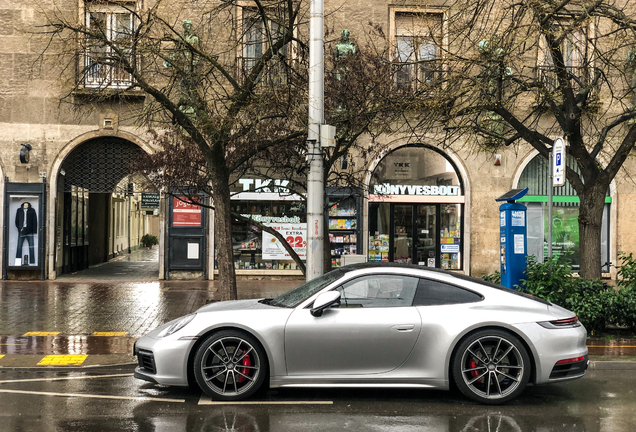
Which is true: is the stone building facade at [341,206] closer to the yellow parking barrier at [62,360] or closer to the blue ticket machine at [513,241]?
the blue ticket machine at [513,241]

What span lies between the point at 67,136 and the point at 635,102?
1638cm

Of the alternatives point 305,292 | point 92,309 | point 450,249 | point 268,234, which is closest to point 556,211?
point 450,249

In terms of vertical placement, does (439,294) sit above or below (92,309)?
above

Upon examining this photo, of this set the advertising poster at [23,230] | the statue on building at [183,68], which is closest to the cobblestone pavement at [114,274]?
the advertising poster at [23,230]

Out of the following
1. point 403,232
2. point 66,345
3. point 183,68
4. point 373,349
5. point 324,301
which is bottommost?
point 66,345

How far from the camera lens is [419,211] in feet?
63.4

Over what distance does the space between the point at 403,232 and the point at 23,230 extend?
35.8 feet

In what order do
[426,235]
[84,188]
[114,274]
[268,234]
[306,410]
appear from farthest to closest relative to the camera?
[114,274] < [426,235] < [84,188] < [268,234] < [306,410]

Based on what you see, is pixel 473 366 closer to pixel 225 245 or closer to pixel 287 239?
pixel 225 245

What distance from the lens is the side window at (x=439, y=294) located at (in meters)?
6.14

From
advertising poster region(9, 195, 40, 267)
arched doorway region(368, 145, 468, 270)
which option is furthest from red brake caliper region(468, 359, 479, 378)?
advertising poster region(9, 195, 40, 267)

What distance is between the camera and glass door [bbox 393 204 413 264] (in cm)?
1927

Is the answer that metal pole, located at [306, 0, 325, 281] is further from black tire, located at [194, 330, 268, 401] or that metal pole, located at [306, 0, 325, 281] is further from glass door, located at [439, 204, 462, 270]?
glass door, located at [439, 204, 462, 270]

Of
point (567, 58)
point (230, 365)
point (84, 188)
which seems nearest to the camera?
point (230, 365)
